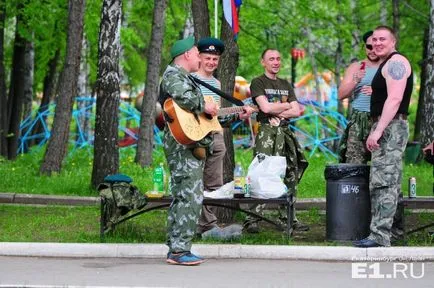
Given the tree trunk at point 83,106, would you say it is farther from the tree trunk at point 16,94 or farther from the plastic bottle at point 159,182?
the plastic bottle at point 159,182


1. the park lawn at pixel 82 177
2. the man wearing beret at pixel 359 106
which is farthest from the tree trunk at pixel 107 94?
the man wearing beret at pixel 359 106

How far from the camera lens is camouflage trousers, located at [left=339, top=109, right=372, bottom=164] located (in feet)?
40.8

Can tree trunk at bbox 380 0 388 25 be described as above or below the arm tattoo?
above

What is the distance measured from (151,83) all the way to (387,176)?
11.9 metres

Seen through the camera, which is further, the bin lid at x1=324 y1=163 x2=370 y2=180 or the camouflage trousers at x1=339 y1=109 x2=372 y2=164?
the camouflage trousers at x1=339 y1=109 x2=372 y2=164

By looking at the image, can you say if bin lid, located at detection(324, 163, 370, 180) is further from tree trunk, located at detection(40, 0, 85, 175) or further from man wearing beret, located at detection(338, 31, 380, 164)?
tree trunk, located at detection(40, 0, 85, 175)

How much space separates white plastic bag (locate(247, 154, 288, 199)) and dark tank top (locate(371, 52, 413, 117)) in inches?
55.2

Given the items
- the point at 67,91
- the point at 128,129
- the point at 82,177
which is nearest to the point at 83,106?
the point at 128,129

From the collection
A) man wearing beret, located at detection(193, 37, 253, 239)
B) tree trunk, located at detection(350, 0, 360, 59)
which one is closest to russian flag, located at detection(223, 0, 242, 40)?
man wearing beret, located at detection(193, 37, 253, 239)

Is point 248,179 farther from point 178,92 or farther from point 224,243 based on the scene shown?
point 178,92

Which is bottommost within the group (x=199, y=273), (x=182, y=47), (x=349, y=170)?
(x=199, y=273)

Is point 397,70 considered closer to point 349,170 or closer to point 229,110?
point 349,170

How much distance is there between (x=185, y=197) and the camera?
35.5 ft

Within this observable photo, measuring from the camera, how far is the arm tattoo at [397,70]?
11352 mm
